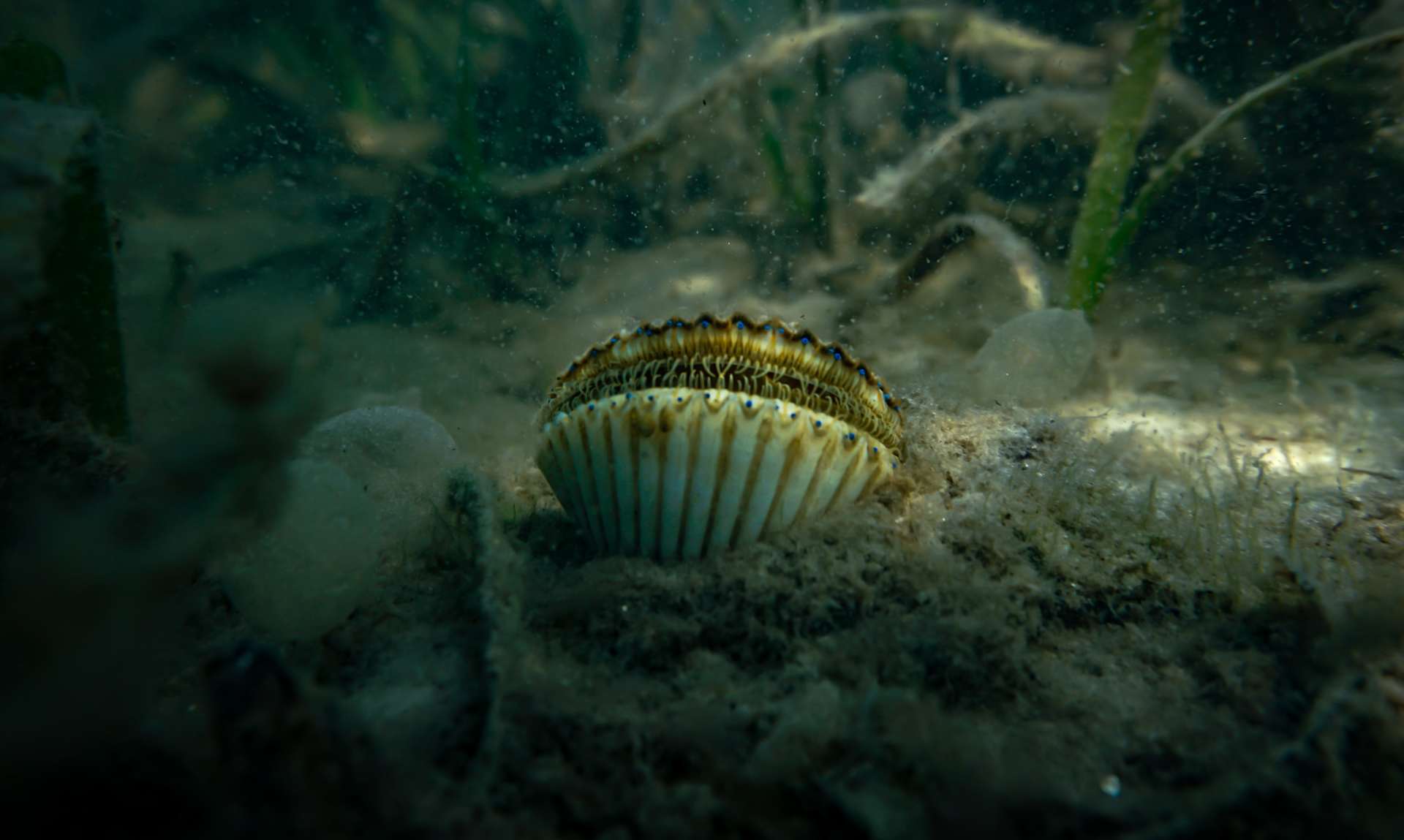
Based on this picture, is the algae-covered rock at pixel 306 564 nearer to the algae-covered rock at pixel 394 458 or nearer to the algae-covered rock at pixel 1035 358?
the algae-covered rock at pixel 394 458

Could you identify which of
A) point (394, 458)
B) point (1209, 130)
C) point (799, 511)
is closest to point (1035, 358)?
point (799, 511)

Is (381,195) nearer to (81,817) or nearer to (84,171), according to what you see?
(84,171)

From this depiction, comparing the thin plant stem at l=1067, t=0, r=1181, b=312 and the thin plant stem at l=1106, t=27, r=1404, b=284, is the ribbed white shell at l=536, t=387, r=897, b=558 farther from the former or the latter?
the thin plant stem at l=1106, t=27, r=1404, b=284

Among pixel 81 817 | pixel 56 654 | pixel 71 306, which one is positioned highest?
pixel 71 306

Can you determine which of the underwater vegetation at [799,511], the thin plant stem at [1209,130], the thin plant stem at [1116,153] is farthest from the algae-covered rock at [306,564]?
the thin plant stem at [1209,130]

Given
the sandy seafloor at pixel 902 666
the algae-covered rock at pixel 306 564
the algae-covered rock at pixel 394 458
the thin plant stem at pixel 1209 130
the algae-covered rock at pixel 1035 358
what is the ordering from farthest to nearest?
the thin plant stem at pixel 1209 130 → the algae-covered rock at pixel 1035 358 → the algae-covered rock at pixel 394 458 → the algae-covered rock at pixel 306 564 → the sandy seafloor at pixel 902 666

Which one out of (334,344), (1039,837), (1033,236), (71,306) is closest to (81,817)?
(1039,837)
